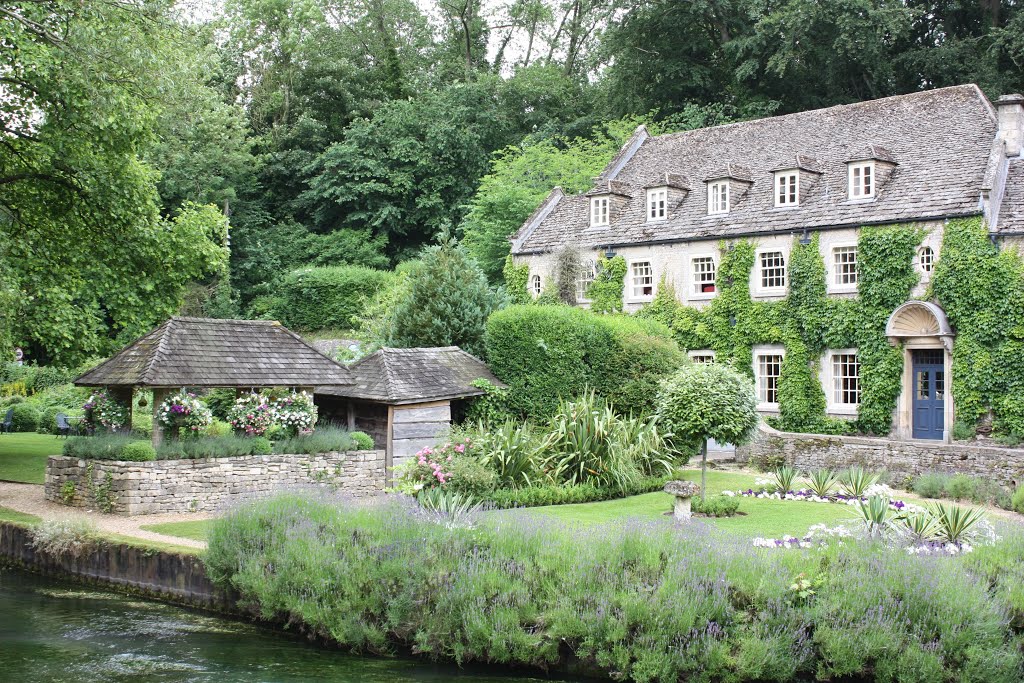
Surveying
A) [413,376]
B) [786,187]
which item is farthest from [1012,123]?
[413,376]

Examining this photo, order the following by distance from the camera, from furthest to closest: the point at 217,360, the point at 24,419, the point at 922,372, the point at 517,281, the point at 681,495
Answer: the point at 517,281 < the point at 24,419 < the point at 922,372 < the point at 217,360 < the point at 681,495

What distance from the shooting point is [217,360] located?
2014 centimetres

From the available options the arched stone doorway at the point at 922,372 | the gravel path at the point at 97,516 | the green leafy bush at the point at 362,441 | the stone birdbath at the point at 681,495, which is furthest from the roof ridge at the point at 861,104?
the gravel path at the point at 97,516

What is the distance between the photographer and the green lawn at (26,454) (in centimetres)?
2303

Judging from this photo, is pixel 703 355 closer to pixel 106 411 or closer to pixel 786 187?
pixel 786 187

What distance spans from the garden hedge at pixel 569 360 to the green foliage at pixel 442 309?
5.05 feet

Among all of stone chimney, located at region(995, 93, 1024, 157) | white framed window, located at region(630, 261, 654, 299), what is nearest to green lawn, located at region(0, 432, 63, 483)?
white framed window, located at region(630, 261, 654, 299)

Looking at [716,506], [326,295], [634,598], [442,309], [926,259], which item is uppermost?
[326,295]

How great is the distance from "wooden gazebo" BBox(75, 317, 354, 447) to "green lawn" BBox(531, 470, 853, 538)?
587 centimetres

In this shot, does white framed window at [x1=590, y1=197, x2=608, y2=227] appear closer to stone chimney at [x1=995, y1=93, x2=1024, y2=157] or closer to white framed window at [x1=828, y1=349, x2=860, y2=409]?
white framed window at [x1=828, y1=349, x2=860, y2=409]

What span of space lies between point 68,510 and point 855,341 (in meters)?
20.5

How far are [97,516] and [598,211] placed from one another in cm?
2140

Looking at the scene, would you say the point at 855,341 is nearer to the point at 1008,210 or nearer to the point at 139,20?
the point at 1008,210

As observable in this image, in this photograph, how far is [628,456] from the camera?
22.1m
